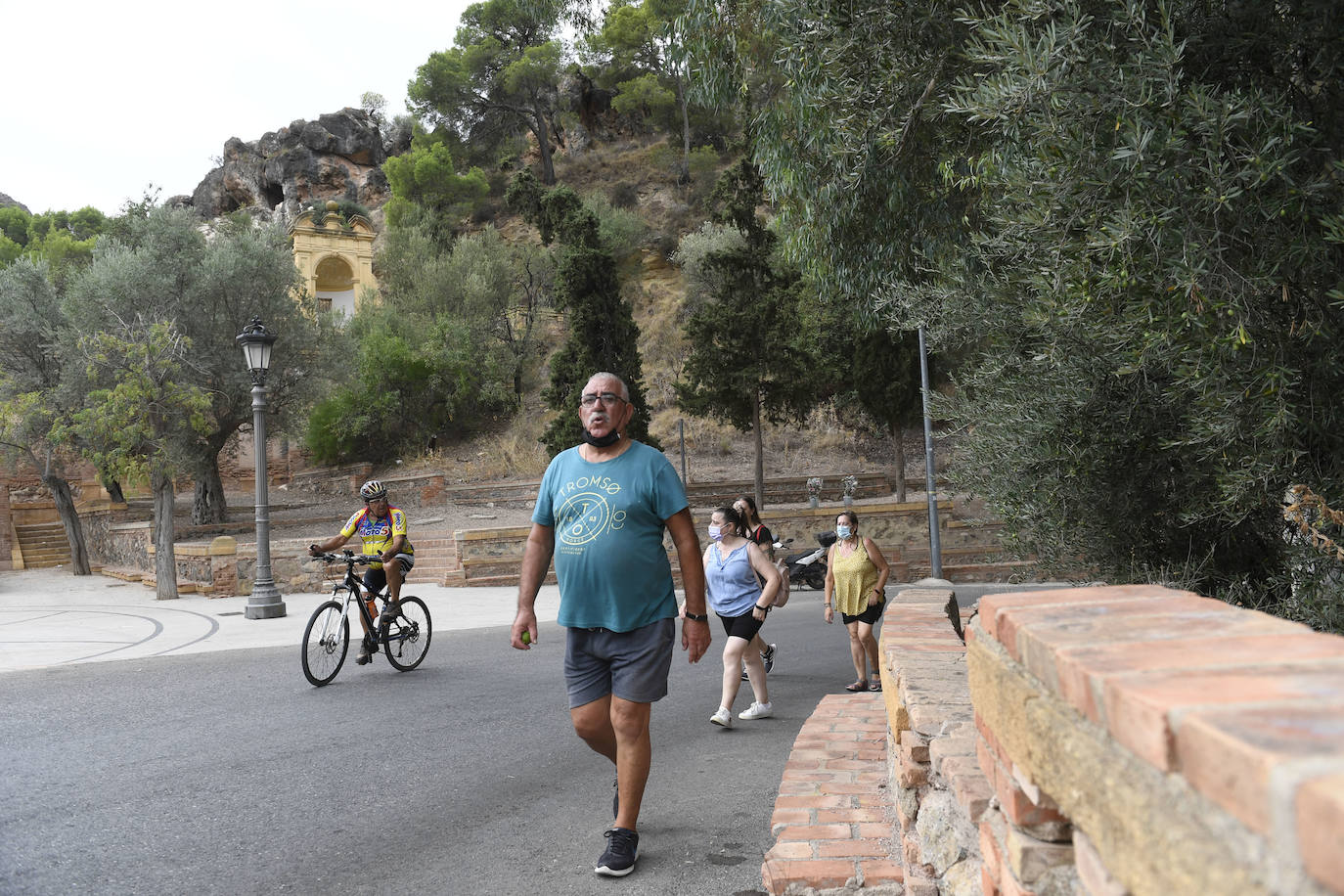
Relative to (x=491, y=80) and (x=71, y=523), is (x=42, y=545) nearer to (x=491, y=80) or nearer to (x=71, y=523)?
(x=71, y=523)

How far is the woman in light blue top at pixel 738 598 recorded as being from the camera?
687 centimetres

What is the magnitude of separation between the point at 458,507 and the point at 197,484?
762 centimetres

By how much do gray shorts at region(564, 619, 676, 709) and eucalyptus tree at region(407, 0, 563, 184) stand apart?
5422cm

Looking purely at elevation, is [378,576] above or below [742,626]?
above

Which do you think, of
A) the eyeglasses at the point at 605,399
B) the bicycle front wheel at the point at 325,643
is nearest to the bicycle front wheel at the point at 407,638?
the bicycle front wheel at the point at 325,643

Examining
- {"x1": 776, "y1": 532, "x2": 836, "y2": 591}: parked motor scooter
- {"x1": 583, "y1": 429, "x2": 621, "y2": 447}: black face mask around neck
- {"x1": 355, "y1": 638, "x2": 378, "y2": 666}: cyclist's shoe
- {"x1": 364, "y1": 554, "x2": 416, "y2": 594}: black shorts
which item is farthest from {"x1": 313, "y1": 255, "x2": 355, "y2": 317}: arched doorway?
{"x1": 583, "y1": 429, "x2": 621, "y2": 447}: black face mask around neck

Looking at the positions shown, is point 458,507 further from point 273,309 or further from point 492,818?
point 492,818

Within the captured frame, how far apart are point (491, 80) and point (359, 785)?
58292mm

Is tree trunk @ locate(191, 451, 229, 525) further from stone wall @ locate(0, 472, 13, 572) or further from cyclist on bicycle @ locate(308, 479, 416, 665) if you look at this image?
cyclist on bicycle @ locate(308, 479, 416, 665)

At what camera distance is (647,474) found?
4.21 m

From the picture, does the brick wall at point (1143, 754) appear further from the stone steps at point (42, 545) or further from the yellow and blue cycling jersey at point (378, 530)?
the stone steps at point (42, 545)

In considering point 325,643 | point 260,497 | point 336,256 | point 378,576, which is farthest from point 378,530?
point 336,256

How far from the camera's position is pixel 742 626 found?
7066 millimetres

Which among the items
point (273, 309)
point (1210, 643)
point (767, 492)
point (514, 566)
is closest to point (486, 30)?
point (273, 309)
